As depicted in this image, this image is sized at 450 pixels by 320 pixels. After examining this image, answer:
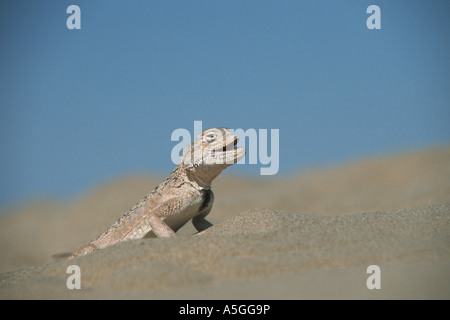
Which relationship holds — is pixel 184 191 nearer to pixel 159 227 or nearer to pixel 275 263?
pixel 159 227

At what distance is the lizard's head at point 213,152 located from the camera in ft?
22.3

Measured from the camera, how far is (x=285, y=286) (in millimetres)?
3652

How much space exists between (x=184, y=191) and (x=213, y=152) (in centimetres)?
72

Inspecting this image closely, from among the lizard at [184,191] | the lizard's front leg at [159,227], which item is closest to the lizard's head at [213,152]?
the lizard at [184,191]

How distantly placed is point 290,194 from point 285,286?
11.7 meters

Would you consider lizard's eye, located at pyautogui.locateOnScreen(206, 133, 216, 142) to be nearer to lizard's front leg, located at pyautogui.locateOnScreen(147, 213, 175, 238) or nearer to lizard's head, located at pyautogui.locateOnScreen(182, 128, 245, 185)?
lizard's head, located at pyautogui.locateOnScreen(182, 128, 245, 185)

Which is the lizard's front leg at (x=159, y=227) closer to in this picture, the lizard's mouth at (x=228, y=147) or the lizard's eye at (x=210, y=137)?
the lizard's mouth at (x=228, y=147)

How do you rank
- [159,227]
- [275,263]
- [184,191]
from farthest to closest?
[184,191] < [159,227] < [275,263]

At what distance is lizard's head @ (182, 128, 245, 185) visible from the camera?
6.79 meters

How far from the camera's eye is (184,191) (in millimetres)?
7117

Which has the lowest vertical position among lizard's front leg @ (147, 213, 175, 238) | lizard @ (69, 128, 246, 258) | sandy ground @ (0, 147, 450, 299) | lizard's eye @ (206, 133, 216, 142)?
sandy ground @ (0, 147, 450, 299)

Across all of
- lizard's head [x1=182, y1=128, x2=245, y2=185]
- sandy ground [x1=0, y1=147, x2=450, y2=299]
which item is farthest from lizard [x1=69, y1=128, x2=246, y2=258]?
sandy ground [x1=0, y1=147, x2=450, y2=299]

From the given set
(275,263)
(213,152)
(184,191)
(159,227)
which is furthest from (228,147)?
(275,263)
